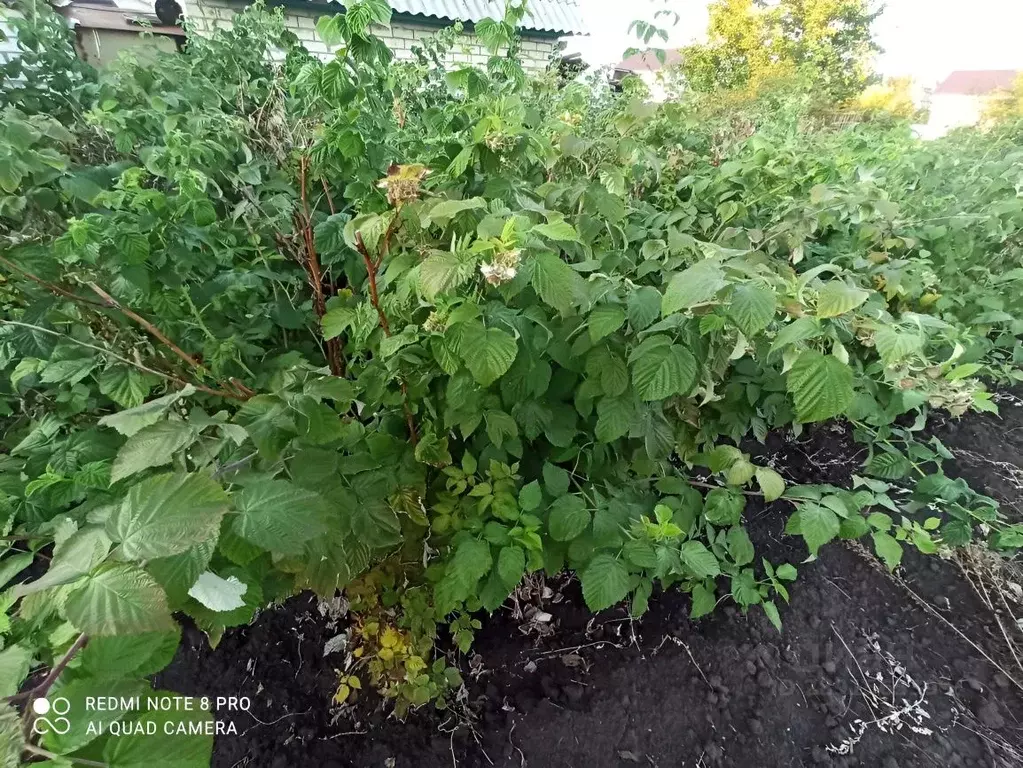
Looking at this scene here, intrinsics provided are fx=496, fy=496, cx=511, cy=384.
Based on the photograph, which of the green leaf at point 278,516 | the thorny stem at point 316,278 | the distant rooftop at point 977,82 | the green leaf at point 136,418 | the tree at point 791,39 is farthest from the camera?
the tree at point 791,39

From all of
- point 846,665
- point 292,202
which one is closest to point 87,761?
point 292,202

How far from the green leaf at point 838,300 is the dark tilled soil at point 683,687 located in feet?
4.01

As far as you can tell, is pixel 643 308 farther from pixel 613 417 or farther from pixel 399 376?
pixel 399 376

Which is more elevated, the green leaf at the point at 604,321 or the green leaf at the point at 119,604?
the green leaf at the point at 604,321

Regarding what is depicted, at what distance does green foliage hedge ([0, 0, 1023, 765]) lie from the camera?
77 centimetres

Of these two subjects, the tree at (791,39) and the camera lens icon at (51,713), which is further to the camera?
the tree at (791,39)

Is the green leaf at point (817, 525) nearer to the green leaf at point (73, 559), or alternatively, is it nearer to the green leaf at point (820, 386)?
the green leaf at point (820, 386)

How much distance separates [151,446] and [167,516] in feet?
0.70

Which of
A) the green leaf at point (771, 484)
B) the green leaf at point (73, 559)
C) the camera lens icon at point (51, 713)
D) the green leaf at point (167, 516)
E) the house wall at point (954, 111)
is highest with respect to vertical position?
the house wall at point (954, 111)

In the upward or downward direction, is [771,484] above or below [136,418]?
below

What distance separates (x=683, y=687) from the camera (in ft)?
4.99

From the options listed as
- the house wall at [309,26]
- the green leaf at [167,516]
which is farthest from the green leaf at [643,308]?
the house wall at [309,26]

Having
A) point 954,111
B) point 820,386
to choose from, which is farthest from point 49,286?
point 954,111

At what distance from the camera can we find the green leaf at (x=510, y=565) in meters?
1.12
